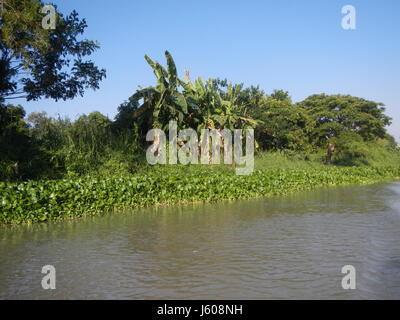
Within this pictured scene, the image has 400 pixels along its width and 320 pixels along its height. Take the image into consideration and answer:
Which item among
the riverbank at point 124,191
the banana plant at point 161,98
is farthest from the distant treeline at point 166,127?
the riverbank at point 124,191

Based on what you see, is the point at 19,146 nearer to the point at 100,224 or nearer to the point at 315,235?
the point at 100,224

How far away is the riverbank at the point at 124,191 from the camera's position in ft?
31.3

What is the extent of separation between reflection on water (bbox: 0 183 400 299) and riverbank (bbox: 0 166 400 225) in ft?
1.61

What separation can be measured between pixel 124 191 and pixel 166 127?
6911mm

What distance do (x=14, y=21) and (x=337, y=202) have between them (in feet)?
39.3

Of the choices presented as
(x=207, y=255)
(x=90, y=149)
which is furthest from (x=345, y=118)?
(x=207, y=255)

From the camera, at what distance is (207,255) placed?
6820mm

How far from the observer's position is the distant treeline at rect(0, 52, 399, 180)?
1316 cm

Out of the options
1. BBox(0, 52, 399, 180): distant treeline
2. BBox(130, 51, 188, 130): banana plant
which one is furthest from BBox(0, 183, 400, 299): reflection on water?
BBox(130, 51, 188, 130): banana plant

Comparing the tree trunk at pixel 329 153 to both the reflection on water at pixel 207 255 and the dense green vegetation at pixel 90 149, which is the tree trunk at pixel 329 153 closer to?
the dense green vegetation at pixel 90 149

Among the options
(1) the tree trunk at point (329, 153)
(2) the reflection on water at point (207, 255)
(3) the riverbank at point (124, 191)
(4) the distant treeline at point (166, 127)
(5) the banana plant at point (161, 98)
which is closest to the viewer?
(2) the reflection on water at point (207, 255)

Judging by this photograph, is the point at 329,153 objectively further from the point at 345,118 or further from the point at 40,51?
the point at 40,51

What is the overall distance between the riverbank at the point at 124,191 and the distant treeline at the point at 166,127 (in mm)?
2122
